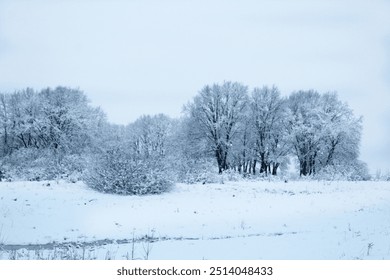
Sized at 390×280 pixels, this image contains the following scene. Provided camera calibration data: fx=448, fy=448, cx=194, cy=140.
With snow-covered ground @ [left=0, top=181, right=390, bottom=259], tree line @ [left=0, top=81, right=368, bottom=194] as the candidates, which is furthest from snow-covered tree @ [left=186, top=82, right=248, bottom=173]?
snow-covered ground @ [left=0, top=181, right=390, bottom=259]

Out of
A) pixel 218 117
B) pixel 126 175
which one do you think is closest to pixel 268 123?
pixel 218 117

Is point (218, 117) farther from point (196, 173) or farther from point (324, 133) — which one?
point (196, 173)

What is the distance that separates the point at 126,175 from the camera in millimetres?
19172

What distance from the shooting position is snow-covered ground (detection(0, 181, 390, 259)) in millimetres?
9148

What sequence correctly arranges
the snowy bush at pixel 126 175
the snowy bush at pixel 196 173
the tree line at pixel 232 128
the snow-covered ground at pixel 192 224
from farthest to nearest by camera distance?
the tree line at pixel 232 128
the snowy bush at pixel 196 173
the snowy bush at pixel 126 175
the snow-covered ground at pixel 192 224

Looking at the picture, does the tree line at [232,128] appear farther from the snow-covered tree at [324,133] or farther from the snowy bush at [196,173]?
the snowy bush at [196,173]

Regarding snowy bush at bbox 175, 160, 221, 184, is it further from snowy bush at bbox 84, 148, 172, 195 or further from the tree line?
the tree line

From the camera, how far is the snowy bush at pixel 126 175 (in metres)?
19.0

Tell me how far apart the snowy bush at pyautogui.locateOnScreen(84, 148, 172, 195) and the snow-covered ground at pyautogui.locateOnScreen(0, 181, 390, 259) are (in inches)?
27.0

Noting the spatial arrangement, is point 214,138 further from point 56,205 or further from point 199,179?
point 56,205

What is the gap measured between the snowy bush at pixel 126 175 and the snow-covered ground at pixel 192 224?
2.25 ft

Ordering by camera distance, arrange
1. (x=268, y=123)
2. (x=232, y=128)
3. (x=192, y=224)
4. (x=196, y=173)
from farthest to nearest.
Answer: (x=268, y=123), (x=232, y=128), (x=196, y=173), (x=192, y=224)

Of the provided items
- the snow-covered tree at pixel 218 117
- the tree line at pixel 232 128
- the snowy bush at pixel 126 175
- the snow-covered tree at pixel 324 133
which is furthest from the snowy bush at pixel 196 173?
the snow-covered tree at pixel 324 133

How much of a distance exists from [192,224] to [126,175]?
6.26 meters
